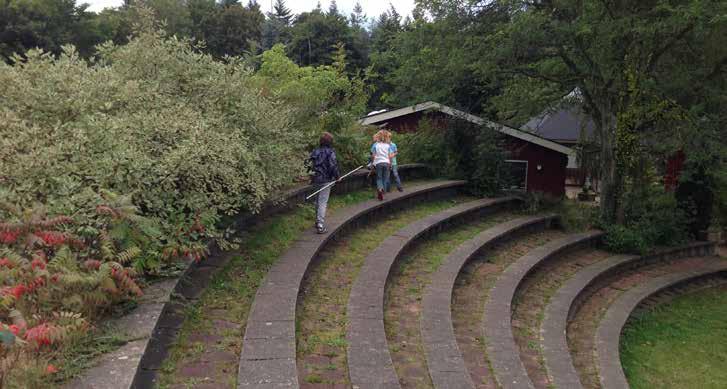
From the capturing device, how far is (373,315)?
5.31 meters

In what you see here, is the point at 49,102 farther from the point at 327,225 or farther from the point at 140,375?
the point at 327,225

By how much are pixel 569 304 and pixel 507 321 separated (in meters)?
2.50

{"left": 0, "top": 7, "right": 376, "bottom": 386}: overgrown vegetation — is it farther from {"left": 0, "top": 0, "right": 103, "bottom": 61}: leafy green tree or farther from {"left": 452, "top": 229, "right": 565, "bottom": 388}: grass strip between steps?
{"left": 0, "top": 0, "right": 103, "bottom": 61}: leafy green tree

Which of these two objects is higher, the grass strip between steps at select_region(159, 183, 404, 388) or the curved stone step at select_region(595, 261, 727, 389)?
the grass strip between steps at select_region(159, 183, 404, 388)

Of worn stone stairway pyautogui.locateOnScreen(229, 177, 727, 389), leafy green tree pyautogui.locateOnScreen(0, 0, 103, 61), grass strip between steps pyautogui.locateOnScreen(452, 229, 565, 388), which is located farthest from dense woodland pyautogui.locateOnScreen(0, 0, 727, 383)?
leafy green tree pyautogui.locateOnScreen(0, 0, 103, 61)

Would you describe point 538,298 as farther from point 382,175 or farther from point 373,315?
point 373,315

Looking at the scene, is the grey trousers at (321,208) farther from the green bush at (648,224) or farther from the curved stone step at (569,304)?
the green bush at (648,224)

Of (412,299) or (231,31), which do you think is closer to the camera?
(412,299)

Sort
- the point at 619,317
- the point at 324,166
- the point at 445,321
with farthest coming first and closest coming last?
the point at 619,317 < the point at 324,166 < the point at 445,321

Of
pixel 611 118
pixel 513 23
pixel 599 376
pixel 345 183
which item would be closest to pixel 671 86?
pixel 611 118

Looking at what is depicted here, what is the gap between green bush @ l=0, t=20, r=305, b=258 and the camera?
15.3 ft

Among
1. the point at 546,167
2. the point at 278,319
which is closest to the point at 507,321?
the point at 278,319

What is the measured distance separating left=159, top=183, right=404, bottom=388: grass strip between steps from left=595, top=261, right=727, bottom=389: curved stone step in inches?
165

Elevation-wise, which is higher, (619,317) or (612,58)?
(612,58)
